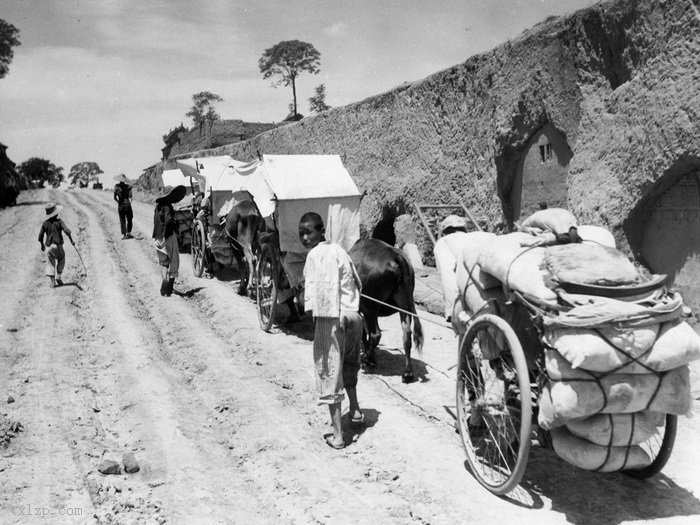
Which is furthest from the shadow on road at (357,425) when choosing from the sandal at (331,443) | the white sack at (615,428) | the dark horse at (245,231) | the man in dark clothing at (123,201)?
the man in dark clothing at (123,201)

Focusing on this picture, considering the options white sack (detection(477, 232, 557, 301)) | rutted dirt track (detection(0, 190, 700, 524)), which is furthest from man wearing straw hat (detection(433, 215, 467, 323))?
rutted dirt track (detection(0, 190, 700, 524))

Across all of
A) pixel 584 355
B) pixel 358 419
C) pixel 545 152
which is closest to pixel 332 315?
pixel 358 419

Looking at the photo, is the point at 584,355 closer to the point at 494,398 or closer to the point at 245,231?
the point at 494,398

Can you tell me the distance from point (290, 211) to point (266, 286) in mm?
1280

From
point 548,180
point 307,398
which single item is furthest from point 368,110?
point 307,398

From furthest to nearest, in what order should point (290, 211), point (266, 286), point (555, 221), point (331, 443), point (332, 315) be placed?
point (266, 286), point (290, 211), point (331, 443), point (332, 315), point (555, 221)

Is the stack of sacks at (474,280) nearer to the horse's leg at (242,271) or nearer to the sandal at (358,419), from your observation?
the sandal at (358,419)

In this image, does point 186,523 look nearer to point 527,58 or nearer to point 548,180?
point 548,180

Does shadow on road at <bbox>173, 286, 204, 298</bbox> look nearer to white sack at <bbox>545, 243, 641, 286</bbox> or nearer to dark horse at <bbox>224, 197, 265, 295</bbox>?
dark horse at <bbox>224, 197, 265, 295</bbox>

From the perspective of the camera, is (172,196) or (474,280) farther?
(172,196)

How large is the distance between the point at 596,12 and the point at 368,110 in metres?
8.29

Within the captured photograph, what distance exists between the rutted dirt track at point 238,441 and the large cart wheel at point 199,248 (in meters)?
3.19

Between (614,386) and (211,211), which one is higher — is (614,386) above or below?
below

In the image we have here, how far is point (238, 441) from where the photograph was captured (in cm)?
529
